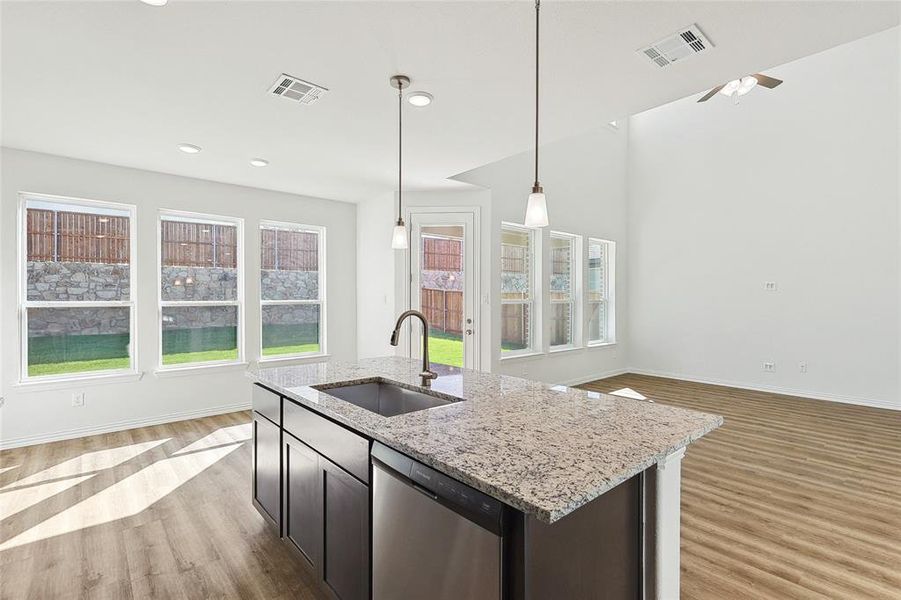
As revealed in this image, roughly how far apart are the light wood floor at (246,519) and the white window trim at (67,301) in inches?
23.0

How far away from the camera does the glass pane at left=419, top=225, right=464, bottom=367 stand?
5.17 metres

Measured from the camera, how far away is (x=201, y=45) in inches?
83.2

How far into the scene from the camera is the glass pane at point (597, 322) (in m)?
6.89

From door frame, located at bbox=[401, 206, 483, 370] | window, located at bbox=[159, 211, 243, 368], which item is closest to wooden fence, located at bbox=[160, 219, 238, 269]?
window, located at bbox=[159, 211, 243, 368]

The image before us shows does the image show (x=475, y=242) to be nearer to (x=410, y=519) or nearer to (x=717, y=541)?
(x=717, y=541)

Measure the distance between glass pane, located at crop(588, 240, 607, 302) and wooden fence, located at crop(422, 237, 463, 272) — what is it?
8.37 ft

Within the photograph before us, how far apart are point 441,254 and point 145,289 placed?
303 cm

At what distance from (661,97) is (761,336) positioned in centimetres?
479

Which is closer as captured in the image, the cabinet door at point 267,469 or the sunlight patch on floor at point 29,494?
the cabinet door at point 267,469

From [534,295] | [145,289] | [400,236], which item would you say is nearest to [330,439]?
[400,236]

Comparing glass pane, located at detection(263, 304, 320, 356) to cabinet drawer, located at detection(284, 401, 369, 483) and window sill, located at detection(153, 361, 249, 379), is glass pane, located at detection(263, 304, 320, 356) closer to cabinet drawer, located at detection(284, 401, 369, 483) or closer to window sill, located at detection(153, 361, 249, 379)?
window sill, located at detection(153, 361, 249, 379)

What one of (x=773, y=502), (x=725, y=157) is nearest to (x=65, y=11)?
(x=773, y=502)

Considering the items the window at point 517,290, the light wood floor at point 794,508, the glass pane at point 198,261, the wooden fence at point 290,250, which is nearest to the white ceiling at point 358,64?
the glass pane at point 198,261

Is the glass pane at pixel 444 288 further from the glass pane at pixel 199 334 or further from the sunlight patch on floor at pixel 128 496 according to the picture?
the sunlight patch on floor at pixel 128 496
